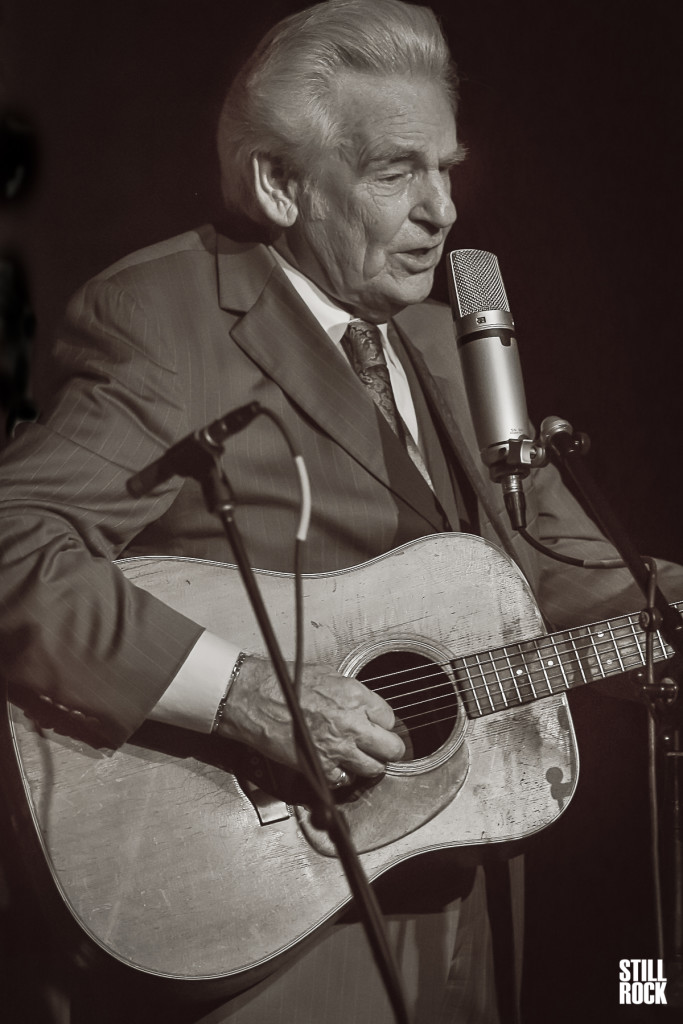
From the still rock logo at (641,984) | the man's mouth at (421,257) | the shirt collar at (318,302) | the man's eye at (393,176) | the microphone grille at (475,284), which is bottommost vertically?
the still rock logo at (641,984)

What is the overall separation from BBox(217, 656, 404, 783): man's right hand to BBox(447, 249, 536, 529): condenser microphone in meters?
0.39

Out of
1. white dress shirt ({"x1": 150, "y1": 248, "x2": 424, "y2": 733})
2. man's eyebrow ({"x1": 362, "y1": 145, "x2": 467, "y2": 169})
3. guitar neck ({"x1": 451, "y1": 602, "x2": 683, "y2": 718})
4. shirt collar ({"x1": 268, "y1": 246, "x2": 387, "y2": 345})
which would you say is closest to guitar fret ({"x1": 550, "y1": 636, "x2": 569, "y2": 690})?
guitar neck ({"x1": 451, "y1": 602, "x2": 683, "y2": 718})

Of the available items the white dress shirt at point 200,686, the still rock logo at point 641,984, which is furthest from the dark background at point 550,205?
the white dress shirt at point 200,686

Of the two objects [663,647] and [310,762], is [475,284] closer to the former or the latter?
[663,647]

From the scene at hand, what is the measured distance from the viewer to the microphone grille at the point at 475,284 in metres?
1.62

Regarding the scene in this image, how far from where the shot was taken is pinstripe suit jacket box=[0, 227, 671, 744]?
1.50 meters

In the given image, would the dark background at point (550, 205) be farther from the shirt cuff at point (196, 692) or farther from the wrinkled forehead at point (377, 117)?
the shirt cuff at point (196, 692)

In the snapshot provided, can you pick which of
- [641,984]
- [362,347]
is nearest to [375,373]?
[362,347]

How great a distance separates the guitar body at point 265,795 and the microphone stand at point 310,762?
1.02ft

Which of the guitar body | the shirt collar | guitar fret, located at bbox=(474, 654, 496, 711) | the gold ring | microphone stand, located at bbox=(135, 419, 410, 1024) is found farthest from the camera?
the shirt collar

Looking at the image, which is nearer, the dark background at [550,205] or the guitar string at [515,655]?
the guitar string at [515,655]

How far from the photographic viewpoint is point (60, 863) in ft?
4.64

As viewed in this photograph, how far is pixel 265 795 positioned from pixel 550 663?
553 millimetres

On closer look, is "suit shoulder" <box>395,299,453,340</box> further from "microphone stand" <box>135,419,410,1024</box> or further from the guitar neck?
"microphone stand" <box>135,419,410,1024</box>
